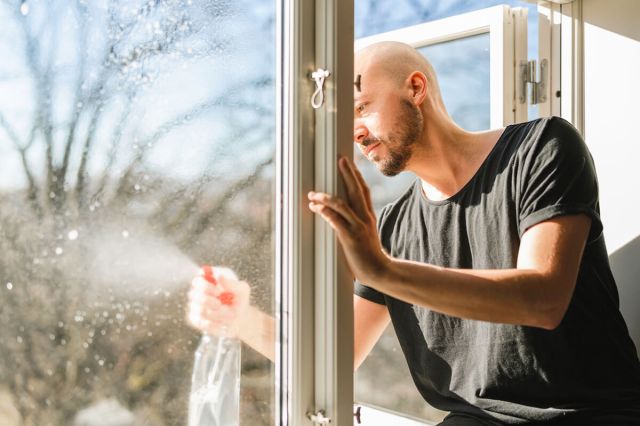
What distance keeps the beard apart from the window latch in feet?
1.18

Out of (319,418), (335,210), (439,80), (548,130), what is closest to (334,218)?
(335,210)

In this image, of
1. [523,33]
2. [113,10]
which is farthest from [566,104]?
[113,10]

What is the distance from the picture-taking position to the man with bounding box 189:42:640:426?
44.1 inches

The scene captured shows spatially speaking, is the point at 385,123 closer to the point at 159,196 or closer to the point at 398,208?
the point at 398,208

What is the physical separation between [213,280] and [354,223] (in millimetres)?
238

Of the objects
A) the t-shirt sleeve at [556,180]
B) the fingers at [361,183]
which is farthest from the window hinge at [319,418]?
the t-shirt sleeve at [556,180]

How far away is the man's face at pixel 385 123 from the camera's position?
140 centimetres

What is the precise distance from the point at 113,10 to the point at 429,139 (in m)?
0.85

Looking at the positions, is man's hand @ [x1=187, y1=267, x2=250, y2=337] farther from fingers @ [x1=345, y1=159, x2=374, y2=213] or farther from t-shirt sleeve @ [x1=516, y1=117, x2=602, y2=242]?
t-shirt sleeve @ [x1=516, y1=117, x2=602, y2=242]

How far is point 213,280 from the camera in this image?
1.03m

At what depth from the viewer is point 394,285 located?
3.58 feet

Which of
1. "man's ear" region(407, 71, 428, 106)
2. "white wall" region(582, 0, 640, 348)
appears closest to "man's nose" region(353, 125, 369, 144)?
"man's ear" region(407, 71, 428, 106)

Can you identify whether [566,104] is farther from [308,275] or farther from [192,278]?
[192,278]

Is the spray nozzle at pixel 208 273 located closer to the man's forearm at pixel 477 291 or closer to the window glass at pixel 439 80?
the man's forearm at pixel 477 291
